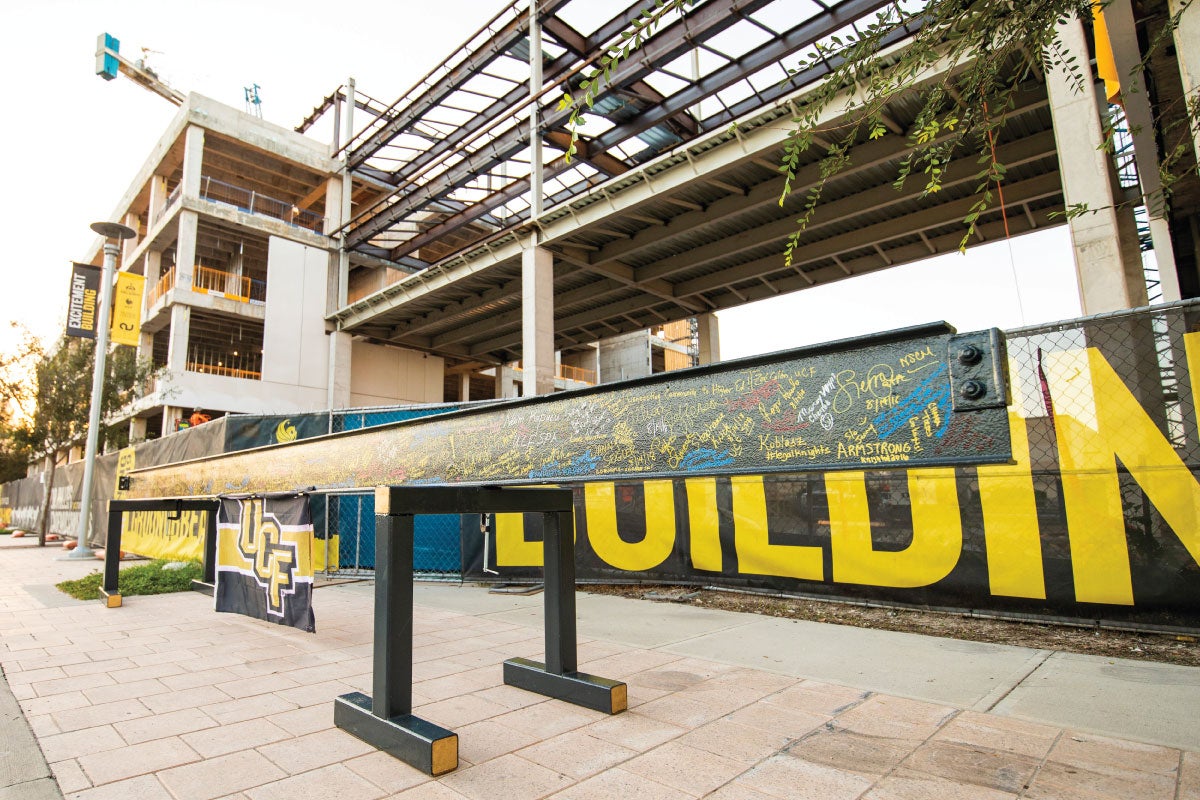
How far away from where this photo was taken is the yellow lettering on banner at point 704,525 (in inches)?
294

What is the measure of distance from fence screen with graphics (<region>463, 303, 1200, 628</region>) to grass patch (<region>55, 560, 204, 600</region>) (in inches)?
311

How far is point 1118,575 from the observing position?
4.85 m

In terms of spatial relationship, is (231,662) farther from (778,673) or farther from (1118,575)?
(1118,575)

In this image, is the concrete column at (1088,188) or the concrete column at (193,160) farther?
the concrete column at (193,160)

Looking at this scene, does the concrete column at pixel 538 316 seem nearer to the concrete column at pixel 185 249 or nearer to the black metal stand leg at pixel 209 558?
the black metal stand leg at pixel 209 558

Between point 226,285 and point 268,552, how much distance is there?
32.2 metres

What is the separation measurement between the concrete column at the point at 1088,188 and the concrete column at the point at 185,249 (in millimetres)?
31666

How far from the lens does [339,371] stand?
3059 cm

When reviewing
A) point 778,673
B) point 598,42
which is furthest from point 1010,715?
point 598,42

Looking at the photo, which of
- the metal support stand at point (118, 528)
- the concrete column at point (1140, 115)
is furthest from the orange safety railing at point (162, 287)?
the concrete column at point (1140, 115)

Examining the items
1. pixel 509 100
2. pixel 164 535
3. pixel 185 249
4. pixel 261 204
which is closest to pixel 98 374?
pixel 164 535

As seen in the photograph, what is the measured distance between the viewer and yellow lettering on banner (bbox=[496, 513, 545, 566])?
8.69 metres

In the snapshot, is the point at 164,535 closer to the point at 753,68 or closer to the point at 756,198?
the point at 756,198

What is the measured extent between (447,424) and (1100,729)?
3976 mm
